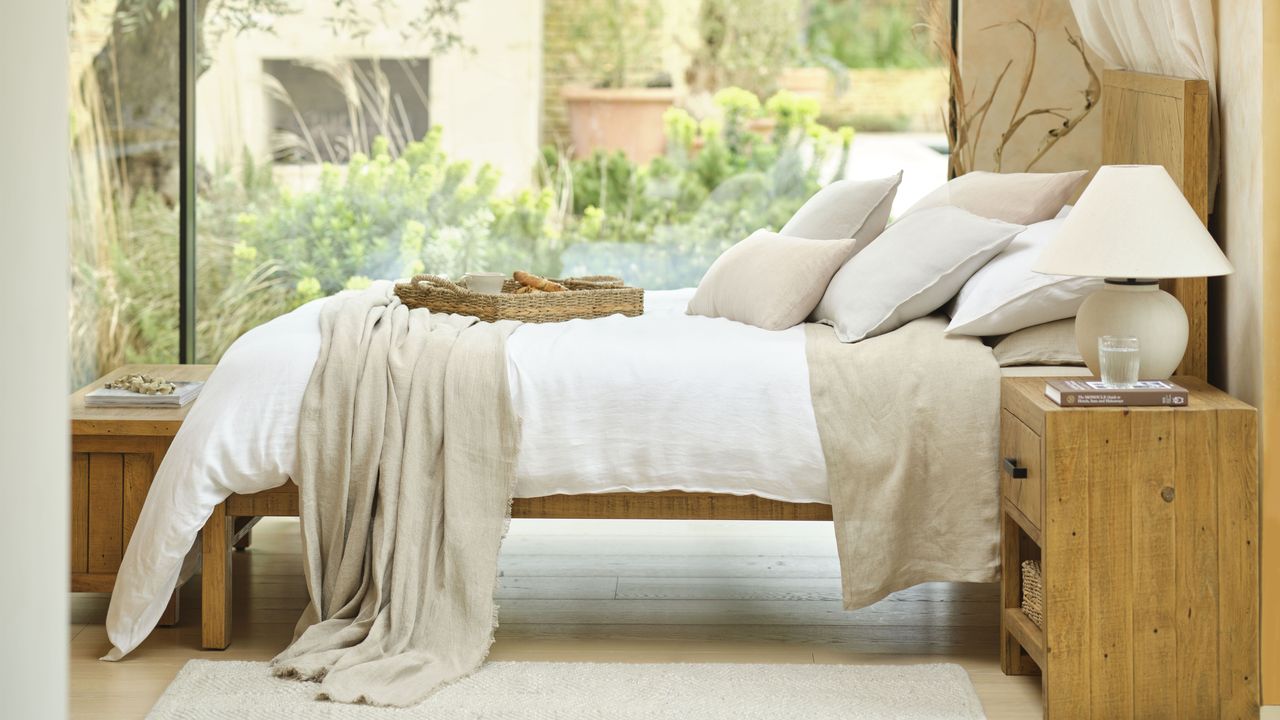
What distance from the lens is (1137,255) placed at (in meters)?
2.59

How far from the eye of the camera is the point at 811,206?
3.79 meters

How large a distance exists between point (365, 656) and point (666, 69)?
3.31m

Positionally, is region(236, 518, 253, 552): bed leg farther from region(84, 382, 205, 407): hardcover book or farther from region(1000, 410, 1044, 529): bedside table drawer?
region(1000, 410, 1044, 529): bedside table drawer

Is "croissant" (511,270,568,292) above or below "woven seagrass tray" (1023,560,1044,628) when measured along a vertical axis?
above

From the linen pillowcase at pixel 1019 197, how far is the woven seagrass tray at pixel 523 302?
30.9 inches

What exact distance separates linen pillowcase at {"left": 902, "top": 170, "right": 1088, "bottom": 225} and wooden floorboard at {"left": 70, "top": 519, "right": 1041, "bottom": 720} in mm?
969

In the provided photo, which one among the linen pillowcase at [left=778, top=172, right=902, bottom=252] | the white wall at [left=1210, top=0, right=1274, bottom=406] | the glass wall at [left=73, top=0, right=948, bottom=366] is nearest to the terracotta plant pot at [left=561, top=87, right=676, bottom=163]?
the glass wall at [left=73, top=0, right=948, bottom=366]

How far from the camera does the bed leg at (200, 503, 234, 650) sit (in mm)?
2988

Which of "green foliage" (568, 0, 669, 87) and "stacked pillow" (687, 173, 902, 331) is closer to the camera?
"stacked pillow" (687, 173, 902, 331)

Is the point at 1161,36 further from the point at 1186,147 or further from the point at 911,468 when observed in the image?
the point at 911,468

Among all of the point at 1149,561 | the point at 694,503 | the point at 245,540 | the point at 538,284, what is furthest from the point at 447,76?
the point at 1149,561

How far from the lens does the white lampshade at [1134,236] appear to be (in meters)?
2.58

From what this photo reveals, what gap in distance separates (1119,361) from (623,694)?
1.16 metres

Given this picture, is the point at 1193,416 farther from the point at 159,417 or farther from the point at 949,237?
the point at 159,417
